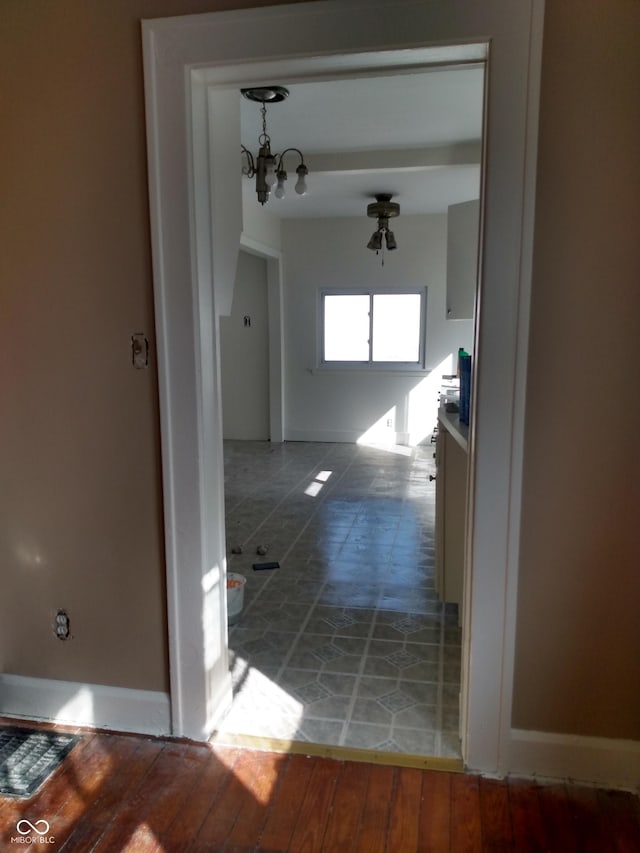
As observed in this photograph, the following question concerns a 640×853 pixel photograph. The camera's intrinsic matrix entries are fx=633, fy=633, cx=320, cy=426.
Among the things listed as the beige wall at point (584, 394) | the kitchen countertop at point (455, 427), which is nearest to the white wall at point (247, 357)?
the kitchen countertop at point (455, 427)

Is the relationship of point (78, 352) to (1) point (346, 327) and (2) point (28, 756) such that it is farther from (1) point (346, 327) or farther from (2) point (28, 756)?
(1) point (346, 327)

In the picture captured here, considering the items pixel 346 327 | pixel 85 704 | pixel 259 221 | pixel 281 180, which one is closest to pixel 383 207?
pixel 259 221

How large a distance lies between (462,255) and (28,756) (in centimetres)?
345

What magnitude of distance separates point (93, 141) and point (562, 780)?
2.28 m

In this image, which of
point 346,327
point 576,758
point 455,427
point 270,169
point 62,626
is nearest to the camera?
point 576,758

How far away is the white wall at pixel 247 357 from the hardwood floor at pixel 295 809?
18.0ft

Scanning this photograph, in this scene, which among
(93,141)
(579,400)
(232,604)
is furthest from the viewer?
(232,604)

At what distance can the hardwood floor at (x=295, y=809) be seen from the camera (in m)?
1.65

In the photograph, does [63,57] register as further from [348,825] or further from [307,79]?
[348,825]

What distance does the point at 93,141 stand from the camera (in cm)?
180

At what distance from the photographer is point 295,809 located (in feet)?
5.76

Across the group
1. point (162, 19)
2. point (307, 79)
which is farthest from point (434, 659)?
point (162, 19)

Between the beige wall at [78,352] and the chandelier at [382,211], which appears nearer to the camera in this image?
the beige wall at [78,352]

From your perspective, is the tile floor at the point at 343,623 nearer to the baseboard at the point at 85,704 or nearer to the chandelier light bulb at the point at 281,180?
the baseboard at the point at 85,704
